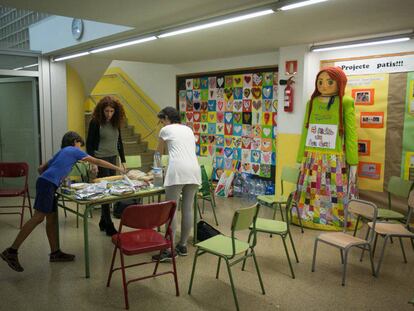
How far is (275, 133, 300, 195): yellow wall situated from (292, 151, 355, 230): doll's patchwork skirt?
654 mm

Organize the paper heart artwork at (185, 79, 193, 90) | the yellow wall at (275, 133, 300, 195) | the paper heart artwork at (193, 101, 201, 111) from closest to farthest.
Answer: the yellow wall at (275, 133, 300, 195)
the paper heart artwork at (193, 101, 201, 111)
the paper heart artwork at (185, 79, 193, 90)

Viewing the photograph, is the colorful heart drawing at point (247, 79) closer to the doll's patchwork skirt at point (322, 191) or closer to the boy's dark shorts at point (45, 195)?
the doll's patchwork skirt at point (322, 191)

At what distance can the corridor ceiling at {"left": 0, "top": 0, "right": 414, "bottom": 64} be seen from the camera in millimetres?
3500

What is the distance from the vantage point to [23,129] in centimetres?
659

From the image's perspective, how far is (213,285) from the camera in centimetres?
327

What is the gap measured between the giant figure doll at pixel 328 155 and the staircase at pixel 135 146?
3.94 metres

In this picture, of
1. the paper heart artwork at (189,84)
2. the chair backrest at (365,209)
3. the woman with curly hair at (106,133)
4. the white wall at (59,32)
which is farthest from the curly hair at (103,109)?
the paper heart artwork at (189,84)

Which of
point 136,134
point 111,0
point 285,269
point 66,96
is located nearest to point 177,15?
point 111,0

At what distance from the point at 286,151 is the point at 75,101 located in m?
4.12

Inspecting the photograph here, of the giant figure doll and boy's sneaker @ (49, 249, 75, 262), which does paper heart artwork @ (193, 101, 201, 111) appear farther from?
boy's sneaker @ (49, 249, 75, 262)

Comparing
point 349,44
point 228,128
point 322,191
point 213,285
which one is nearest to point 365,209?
point 322,191

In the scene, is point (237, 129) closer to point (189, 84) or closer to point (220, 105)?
point (220, 105)

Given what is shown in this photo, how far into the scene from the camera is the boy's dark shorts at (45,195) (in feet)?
11.1

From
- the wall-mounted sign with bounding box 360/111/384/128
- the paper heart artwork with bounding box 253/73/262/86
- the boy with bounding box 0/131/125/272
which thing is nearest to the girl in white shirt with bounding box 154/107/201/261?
the boy with bounding box 0/131/125/272
